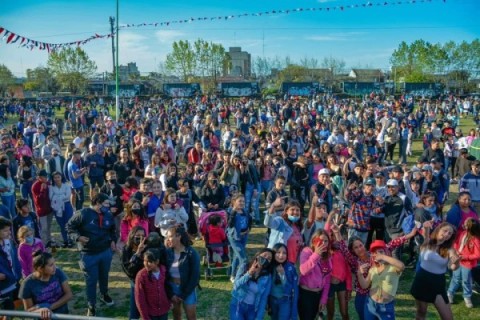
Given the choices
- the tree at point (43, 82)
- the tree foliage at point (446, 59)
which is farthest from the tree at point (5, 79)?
the tree foliage at point (446, 59)

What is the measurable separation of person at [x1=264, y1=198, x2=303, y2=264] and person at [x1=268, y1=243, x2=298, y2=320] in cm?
102

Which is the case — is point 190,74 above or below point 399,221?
above

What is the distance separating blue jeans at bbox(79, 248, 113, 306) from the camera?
5.60 meters

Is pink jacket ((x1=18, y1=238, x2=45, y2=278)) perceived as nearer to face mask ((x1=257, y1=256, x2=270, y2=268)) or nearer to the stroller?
the stroller

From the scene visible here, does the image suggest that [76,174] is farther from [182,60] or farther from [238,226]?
[182,60]

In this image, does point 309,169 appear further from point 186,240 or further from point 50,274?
point 50,274

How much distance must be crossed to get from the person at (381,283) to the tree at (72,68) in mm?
68971

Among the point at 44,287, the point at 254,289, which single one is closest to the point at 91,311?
the point at 44,287

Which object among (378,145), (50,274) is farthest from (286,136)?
(50,274)

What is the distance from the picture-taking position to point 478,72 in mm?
72125

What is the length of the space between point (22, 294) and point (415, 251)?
235 inches

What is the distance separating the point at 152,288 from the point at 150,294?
0.07 meters

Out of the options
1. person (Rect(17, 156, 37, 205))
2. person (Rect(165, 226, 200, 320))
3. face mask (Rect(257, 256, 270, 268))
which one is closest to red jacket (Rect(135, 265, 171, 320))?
person (Rect(165, 226, 200, 320))

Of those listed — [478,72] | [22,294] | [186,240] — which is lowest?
[22,294]
